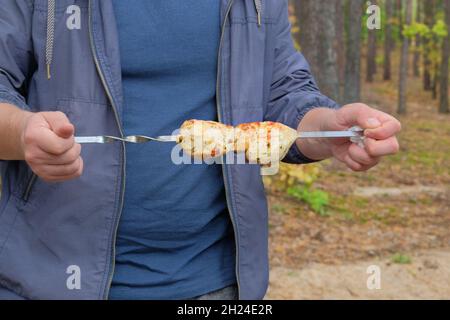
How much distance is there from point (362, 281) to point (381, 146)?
4309mm

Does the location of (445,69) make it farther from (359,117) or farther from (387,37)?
(359,117)

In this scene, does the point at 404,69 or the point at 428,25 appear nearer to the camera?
the point at 404,69

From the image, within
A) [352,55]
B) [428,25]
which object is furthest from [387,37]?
[352,55]

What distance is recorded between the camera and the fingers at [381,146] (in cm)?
174

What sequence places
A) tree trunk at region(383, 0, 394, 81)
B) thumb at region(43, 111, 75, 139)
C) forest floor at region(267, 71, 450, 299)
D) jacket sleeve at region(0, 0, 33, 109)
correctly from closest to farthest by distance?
thumb at region(43, 111, 75, 139) → jacket sleeve at region(0, 0, 33, 109) → forest floor at region(267, 71, 450, 299) → tree trunk at region(383, 0, 394, 81)

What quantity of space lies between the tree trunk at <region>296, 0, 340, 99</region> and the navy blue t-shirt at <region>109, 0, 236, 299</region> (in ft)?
25.7

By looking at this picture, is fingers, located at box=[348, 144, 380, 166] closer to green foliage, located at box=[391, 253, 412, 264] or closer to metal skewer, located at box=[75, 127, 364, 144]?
metal skewer, located at box=[75, 127, 364, 144]

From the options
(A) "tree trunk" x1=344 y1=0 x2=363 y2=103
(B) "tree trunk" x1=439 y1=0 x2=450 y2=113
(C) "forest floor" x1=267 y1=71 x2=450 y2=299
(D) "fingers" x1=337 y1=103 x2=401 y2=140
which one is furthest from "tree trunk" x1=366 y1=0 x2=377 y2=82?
(D) "fingers" x1=337 y1=103 x2=401 y2=140

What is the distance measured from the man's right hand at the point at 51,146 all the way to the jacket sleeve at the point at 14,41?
1.00 ft

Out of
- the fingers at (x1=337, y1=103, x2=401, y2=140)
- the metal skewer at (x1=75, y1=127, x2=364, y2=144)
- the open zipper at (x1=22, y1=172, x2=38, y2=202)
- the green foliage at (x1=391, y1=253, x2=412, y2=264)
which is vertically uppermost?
the fingers at (x1=337, y1=103, x2=401, y2=140)

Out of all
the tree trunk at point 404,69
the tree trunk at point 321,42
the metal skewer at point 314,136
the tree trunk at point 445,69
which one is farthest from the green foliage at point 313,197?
the tree trunk at point 445,69

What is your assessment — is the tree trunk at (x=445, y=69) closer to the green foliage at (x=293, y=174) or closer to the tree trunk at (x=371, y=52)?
the tree trunk at (x=371, y=52)

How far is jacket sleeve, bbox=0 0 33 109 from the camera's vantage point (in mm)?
1835

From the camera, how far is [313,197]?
8.27m
